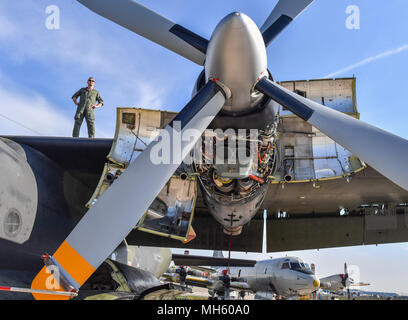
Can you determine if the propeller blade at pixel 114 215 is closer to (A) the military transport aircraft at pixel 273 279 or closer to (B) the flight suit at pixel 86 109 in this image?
(B) the flight suit at pixel 86 109

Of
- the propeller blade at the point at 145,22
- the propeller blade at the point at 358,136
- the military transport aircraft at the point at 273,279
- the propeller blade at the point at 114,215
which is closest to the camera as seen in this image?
the propeller blade at the point at 114,215

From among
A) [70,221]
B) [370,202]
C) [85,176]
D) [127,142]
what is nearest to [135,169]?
[127,142]

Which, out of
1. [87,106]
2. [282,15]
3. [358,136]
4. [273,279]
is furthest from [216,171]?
[273,279]

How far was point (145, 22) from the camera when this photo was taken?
5.93 metres

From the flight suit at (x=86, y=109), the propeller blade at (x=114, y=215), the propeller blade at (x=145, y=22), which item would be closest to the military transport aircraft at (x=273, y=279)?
the flight suit at (x=86, y=109)

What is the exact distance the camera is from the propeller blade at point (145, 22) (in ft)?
18.9

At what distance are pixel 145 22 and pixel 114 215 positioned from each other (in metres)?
4.06

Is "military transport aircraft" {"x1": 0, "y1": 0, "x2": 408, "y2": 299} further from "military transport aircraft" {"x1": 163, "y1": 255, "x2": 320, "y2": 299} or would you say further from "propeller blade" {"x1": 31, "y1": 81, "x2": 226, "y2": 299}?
"military transport aircraft" {"x1": 163, "y1": 255, "x2": 320, "y2": 299}

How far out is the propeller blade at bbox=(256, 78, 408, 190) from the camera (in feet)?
11.1

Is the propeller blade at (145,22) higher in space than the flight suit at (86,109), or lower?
higher

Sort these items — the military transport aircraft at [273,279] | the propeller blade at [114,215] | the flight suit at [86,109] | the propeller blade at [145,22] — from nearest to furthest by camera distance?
the propeller blade at [114,215]
the propeller blade at [145,22]
the flight suit at [86,109]
the military transport aircraft at [273,279]

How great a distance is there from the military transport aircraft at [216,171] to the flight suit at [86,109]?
0.54 m

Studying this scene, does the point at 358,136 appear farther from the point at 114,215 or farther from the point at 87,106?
the point at 87,106
